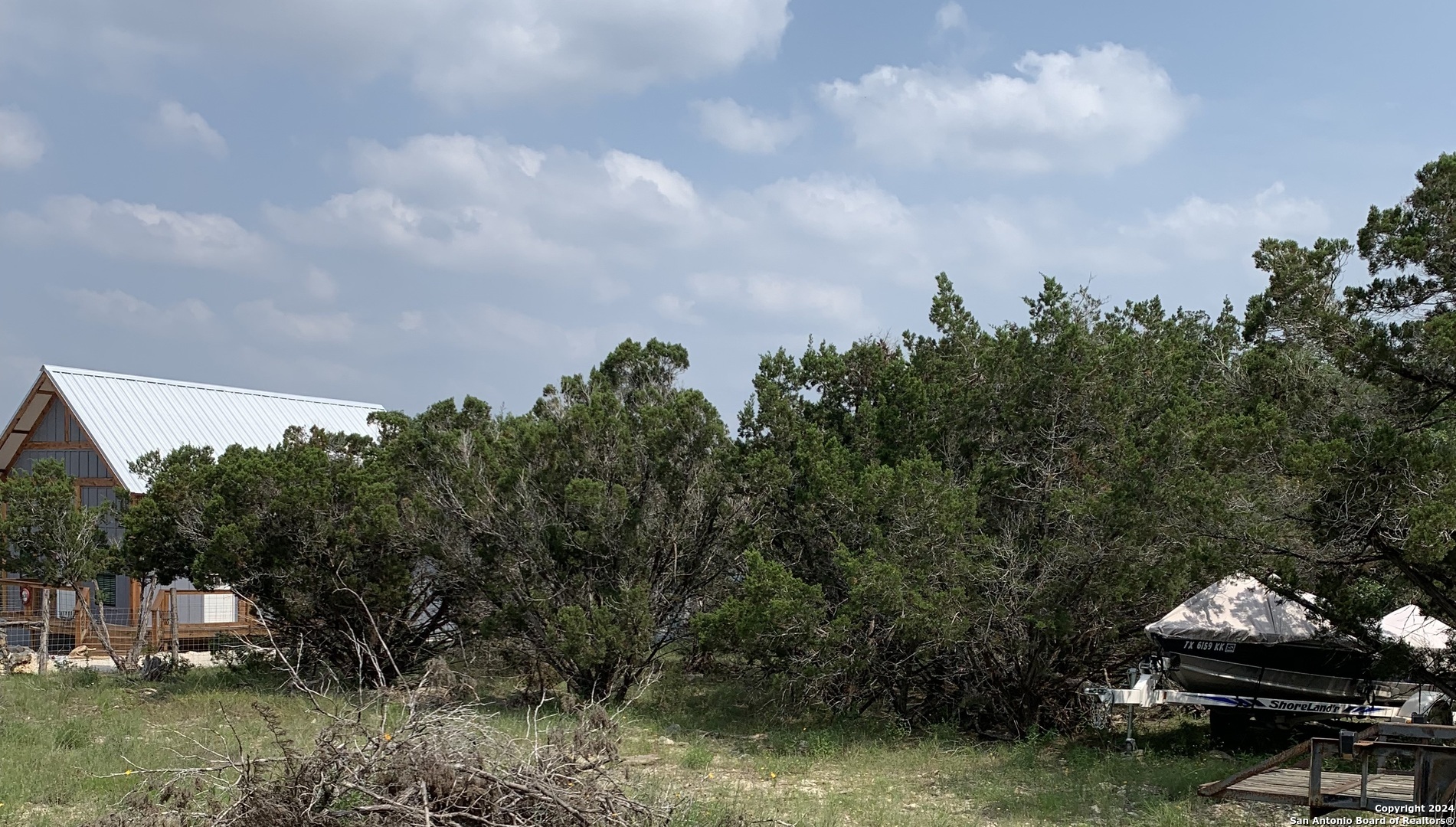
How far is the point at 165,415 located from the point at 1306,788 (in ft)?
79.6

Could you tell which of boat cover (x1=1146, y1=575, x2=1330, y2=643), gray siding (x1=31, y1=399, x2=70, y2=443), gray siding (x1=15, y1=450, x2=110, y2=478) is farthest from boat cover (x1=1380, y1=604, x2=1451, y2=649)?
gray siding (x1=31, y1=399, x2=70, y2=443)

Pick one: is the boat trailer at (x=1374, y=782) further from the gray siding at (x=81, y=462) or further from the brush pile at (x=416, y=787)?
the gray siding at (x=81, y=462)

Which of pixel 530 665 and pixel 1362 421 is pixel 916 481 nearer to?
pixel 1362 421

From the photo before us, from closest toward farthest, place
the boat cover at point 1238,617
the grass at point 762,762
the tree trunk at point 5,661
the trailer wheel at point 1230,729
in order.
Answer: the grass at point 762,762
the boat cover at point 1238,617
the trailer wheel at point 1230,729
the tree trunk at point 5,661

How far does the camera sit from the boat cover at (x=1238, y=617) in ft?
40.1

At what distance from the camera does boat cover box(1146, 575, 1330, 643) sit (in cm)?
1221

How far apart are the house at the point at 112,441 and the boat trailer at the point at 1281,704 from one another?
18.4 m

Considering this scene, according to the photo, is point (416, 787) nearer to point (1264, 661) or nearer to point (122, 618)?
point (1264, 661)

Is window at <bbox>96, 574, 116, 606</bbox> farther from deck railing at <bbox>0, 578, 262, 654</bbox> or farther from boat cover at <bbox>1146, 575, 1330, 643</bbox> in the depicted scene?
boat cover at <bbox>1146, 575, 1330, 643</bbox>

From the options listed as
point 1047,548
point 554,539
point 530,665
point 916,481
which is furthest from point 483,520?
point 1047,548

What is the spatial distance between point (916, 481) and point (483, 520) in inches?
236

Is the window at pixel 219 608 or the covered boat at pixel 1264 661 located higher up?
the covered boat at pixel 1264 661

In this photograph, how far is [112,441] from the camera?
77.6 feet

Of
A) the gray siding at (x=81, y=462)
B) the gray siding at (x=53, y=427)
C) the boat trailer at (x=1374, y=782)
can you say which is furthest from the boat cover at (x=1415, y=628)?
the gray siding at (x=53, y=427)
